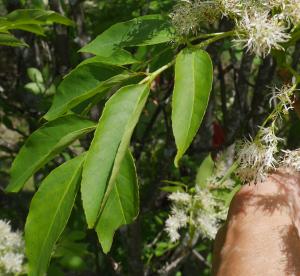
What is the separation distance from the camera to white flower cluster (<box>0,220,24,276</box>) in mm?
1559

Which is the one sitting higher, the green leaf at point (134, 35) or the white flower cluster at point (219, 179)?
the green leaf at point (134, 35)

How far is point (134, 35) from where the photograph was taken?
1.03 meters

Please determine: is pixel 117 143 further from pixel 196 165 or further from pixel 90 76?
pixel 196 165

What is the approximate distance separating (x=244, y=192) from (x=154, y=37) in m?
0.36

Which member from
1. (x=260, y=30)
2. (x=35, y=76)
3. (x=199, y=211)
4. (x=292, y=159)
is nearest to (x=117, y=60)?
(x=260, y=30)

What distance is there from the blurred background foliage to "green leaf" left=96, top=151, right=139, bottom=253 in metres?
0.69

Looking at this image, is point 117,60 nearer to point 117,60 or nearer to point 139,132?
point 117,60

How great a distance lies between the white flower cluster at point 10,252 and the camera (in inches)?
61.4

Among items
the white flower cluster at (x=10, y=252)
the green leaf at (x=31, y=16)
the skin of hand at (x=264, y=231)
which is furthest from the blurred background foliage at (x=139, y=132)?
the skin of hand at (x=264, y=231)

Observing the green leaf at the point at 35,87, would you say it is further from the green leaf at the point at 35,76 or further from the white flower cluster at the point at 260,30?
the white flower cluster at the point at 260,30

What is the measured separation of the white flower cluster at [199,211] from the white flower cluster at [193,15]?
739mm

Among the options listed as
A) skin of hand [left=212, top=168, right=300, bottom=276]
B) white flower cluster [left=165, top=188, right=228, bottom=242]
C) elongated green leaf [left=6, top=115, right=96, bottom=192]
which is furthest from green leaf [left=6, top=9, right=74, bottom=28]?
white flower cluster [left=165, top=188, right=228, bottom=242]

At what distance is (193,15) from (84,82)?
8.6 inches

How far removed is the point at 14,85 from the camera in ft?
10.2
